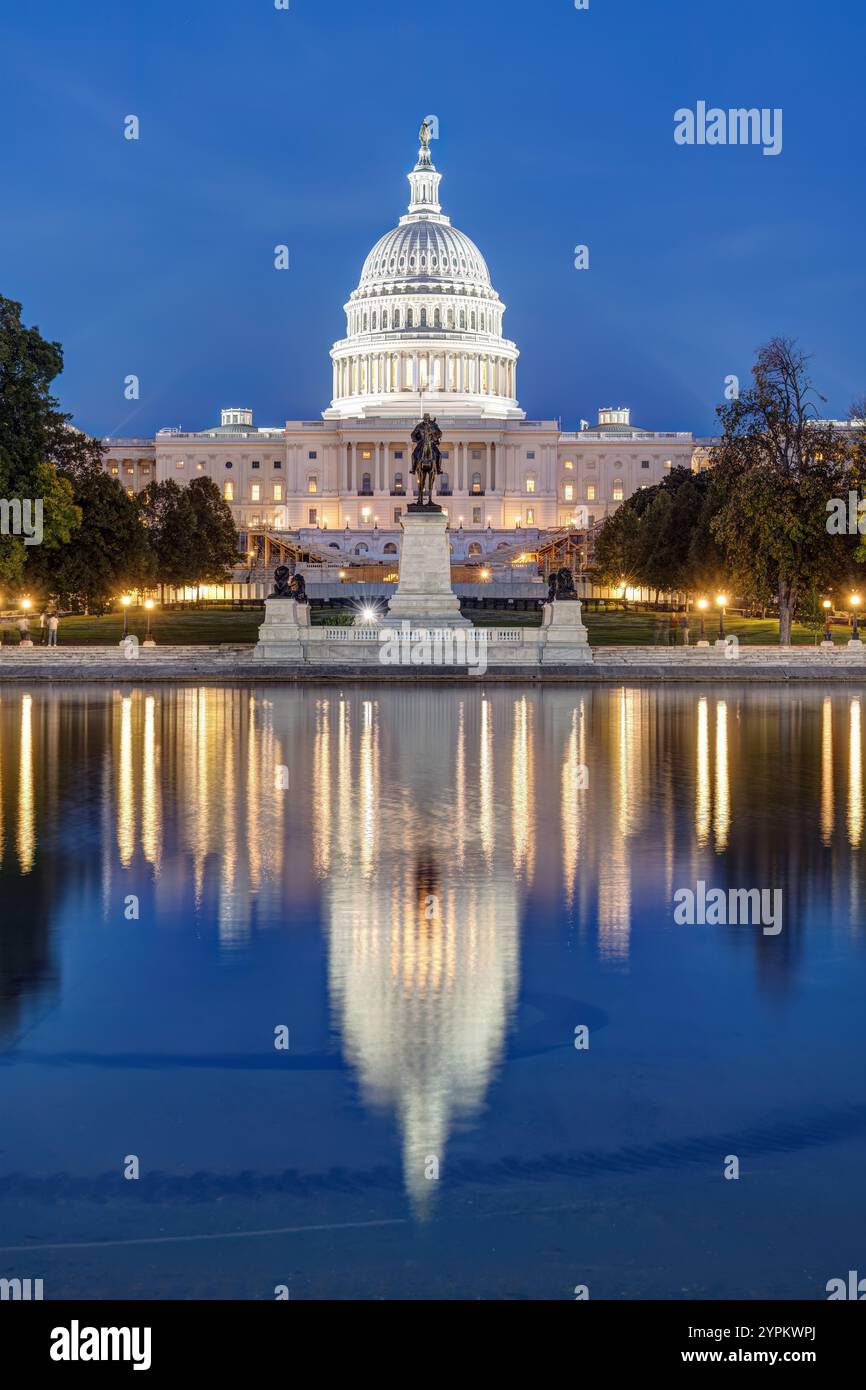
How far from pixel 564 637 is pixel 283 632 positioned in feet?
32.7

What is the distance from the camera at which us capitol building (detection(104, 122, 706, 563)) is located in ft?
602

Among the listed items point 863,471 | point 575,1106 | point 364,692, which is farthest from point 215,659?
point 575,1106

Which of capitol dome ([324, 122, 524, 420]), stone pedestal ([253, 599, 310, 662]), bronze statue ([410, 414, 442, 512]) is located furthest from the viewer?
capitol dome ([324, 122, 524, 420])

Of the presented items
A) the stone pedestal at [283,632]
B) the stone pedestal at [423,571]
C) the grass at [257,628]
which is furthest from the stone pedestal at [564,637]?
the grass at [257,628]

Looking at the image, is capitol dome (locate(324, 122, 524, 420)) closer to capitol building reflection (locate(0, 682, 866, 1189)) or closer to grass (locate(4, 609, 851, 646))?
grass (locate(4, 609, 851, 646))

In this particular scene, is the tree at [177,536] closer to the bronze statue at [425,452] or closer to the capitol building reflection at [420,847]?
the bronze statue at [425,452]

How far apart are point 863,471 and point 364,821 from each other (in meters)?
44.0

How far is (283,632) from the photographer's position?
57.5 meters

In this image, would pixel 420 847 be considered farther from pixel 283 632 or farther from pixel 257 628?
pixel 257 628

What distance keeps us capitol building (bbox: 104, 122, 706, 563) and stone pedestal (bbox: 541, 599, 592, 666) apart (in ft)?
390

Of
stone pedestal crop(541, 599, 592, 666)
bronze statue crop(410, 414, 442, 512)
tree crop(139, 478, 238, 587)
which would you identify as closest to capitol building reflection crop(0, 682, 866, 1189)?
stone pedestal crop(541, 599, 592, 666)
